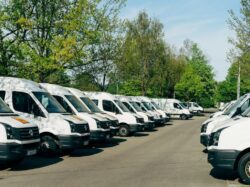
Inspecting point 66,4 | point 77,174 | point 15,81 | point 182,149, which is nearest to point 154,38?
point 66,4

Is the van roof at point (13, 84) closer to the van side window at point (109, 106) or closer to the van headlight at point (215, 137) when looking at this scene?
the van headlight at point (215, 137)

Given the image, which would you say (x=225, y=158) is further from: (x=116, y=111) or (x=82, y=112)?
(x=116, y=111)

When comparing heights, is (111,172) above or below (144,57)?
below

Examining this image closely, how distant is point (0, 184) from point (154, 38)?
41.2 meters

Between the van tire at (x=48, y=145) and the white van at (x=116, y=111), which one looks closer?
the van tire at (x=48, y=145)

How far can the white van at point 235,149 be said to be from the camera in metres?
9.55

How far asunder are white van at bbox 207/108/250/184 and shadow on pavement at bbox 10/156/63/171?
5128 mm

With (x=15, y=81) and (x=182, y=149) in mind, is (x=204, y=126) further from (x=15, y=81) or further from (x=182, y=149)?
(x=15, y=81)

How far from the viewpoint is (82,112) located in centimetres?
Result: 1744

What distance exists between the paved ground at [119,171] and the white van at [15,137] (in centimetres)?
47

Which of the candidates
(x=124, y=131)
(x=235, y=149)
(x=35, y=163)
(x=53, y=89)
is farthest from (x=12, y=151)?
(x=124, y=131)

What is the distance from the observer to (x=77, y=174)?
35.9 feet

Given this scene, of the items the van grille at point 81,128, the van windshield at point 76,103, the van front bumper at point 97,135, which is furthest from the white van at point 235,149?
the van windshield at point 76,103

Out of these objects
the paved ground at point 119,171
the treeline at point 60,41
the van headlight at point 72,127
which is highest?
the treeline at point 60,41
